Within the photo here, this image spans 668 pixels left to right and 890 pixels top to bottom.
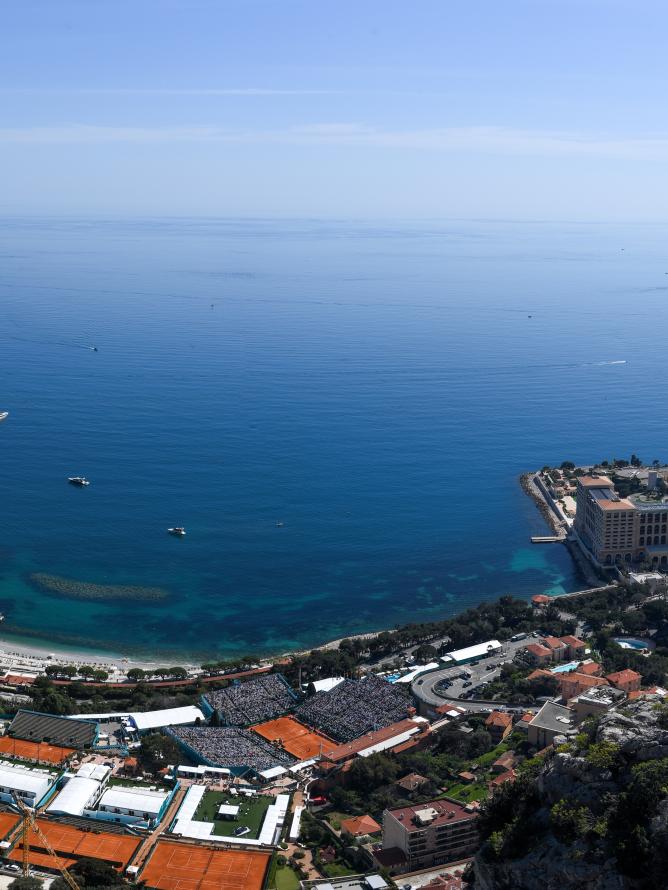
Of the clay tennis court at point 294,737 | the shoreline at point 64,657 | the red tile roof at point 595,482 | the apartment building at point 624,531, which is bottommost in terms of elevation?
the clay tennis court at point 294,737

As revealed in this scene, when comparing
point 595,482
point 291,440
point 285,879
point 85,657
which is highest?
point 291,440

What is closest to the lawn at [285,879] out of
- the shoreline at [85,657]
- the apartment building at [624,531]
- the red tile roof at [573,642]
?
the shoreline at [85,657]

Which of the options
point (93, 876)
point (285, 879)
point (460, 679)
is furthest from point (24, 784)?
point (460, 679)

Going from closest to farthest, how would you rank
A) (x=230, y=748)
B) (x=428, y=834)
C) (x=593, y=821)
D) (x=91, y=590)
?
(x=593, y=821)
(x=428, y=834)
(x=230, y=748)
(x=91, y=590)

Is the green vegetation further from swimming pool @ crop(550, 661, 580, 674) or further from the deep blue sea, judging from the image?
swimming pool @ crop(550, 661, 580, 674)

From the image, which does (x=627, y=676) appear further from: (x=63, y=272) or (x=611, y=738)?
(x=63, y=272)

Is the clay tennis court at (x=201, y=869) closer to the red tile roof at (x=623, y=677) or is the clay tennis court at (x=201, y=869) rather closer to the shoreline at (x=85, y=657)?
the shoreline at (x=85, y=657)

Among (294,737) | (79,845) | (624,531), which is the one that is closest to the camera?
(79,845)

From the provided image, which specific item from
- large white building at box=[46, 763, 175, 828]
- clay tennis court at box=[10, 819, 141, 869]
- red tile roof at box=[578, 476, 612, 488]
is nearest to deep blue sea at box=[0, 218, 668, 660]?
red tile roof at box=[578, 476, 612, 488]

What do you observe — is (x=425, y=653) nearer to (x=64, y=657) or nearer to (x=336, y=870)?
(x=64, y=657)
